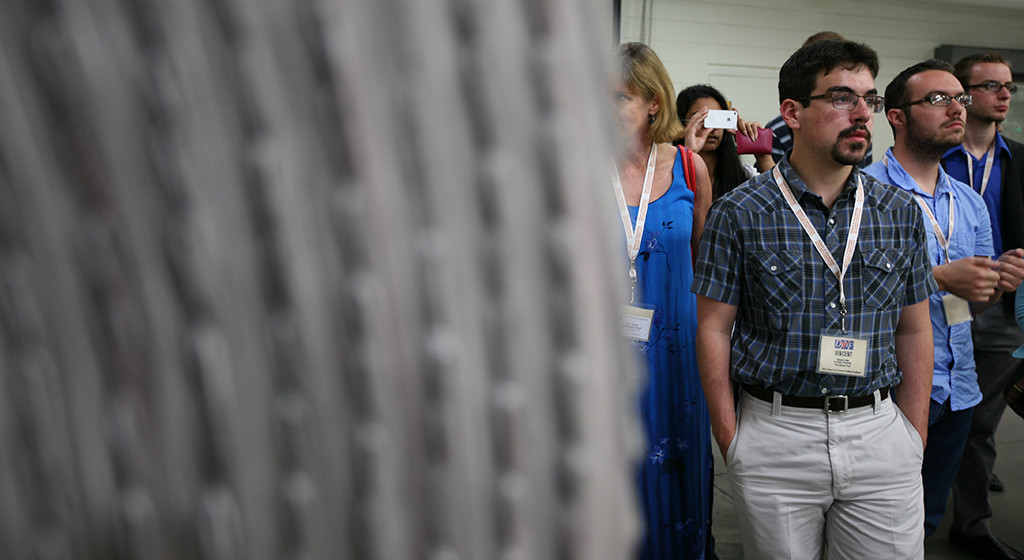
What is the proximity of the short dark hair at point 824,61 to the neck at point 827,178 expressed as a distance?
0.72 ft

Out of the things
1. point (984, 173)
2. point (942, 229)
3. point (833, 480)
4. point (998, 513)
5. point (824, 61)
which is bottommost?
point (998, 513)

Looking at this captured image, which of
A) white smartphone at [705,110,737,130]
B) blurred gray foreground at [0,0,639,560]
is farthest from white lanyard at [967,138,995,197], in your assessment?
blurred gray foreground at [0,0,639,560]

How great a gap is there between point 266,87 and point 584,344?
0.25ft

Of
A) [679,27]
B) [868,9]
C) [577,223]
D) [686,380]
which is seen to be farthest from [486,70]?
[868,9]

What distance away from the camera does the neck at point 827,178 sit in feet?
5.45

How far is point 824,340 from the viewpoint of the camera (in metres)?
1.55

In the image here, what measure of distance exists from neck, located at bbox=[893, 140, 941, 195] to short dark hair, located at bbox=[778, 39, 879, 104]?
647 millimetres

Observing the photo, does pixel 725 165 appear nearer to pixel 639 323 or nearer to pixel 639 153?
pixel 639 153

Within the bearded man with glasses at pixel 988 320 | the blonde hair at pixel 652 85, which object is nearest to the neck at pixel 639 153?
the blonde hair at pixel 652 85

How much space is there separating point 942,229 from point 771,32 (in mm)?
4489

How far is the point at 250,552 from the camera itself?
133 mm

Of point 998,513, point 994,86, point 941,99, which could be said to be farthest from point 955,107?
point 998,513

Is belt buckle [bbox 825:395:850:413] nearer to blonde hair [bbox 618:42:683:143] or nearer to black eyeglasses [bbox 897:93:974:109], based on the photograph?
blonde hair [bbox 618:42:683:143]

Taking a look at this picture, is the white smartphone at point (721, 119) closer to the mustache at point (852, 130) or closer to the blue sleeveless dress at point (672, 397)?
the blue sleeveless dress at point (672, 397)
